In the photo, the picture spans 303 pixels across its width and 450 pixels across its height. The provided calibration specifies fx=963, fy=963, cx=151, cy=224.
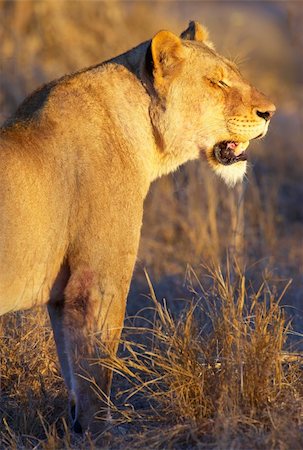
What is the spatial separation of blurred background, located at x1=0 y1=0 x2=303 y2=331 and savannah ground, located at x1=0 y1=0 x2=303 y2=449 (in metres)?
0.02

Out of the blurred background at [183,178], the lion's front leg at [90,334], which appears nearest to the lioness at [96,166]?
the lion's front leg at [90,334]

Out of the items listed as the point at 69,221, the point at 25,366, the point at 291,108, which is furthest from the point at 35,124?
the point at 291,108

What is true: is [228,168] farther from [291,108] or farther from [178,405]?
[291,108]

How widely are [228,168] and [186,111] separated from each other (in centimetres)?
39

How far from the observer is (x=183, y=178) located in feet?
27.7

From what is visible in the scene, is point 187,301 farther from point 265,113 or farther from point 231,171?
point 265,113

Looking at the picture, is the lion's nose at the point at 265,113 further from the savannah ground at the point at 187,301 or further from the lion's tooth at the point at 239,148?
the savannah ground at the point at 187,301

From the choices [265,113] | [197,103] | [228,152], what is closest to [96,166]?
[197,103]

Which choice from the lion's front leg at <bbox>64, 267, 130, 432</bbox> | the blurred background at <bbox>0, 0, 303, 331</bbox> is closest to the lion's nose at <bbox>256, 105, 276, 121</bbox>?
the blurred background at <bbox>0, 0, 303, 331</bbox>

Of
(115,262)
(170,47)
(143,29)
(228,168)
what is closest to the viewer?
(115,262)

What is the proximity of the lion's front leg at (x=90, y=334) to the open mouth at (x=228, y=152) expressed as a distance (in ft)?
2.72

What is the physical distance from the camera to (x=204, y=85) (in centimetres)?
414

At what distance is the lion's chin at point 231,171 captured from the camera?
14.3 ft

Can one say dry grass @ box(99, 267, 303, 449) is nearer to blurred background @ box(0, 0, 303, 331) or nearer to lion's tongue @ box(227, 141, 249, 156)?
lion's tongue @ box(227, 141, 249, 156)
